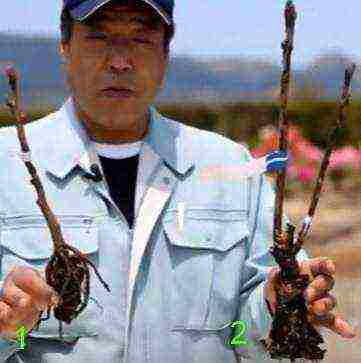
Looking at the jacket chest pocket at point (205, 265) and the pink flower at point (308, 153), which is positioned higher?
the jacket chest pocket at point (205, 265)

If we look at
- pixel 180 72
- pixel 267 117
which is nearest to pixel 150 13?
pixel 267 117

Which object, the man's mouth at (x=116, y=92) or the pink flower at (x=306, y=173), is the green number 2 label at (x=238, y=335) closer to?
the man's mouth at (x=116, y=92)

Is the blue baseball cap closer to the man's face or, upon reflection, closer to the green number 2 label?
the man's face

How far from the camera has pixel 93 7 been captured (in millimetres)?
2816

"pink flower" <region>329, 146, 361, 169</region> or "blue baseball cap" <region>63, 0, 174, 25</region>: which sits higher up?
"blue baseball cap" <region>63, 0, 174, 25</region>

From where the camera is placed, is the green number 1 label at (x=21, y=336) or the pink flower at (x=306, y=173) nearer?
the green number 1 label at (x=21, y=336)

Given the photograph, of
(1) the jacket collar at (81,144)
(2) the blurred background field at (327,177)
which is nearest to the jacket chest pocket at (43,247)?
(1) the jacket collar at (81,144)

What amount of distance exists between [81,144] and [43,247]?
10.1 inches

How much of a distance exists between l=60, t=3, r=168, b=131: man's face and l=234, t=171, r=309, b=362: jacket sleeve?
34 centimetres

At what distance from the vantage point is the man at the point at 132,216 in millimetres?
2812

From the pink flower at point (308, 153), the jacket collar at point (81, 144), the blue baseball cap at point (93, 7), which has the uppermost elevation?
the blue baseball cap at point (93, 7)

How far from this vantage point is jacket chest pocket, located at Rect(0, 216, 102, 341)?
278 cm

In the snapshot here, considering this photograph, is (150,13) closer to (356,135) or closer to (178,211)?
(178,211)

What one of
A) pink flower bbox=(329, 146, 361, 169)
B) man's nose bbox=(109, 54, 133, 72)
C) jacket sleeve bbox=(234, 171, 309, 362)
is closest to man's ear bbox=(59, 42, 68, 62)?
Result: man's nose bbox=(109, 54, 133, 72)
